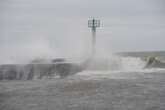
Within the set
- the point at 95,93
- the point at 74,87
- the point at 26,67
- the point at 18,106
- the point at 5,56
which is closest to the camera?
the point at 18,106

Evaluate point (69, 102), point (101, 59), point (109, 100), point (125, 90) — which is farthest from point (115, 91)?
point (101, 59)

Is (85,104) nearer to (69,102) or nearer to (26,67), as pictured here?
(69,102)

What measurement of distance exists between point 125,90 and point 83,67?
48.1ft

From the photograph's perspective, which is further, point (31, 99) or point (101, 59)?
point (101, 59)

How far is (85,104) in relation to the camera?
8.90m

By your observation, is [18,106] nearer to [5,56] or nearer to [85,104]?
[85,104]

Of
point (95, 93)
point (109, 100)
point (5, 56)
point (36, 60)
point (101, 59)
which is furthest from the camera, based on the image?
point (5, 56)

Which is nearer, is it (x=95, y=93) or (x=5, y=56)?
(x=95, y=93)

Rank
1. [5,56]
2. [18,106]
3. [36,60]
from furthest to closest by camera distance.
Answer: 1. [5,56]
2. [36,60]
3. [18,106]

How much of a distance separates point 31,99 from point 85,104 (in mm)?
2056

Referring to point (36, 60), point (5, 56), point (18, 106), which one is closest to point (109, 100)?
point (18, 106)

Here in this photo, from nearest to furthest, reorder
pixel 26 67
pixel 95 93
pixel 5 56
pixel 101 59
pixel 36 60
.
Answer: pixel 95 93 < pixel 26 67 < pixel 101 59 < pixel 36 60 < pixel 5 56

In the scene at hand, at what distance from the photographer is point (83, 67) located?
1028 inches

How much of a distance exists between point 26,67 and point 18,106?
53.0 feet
